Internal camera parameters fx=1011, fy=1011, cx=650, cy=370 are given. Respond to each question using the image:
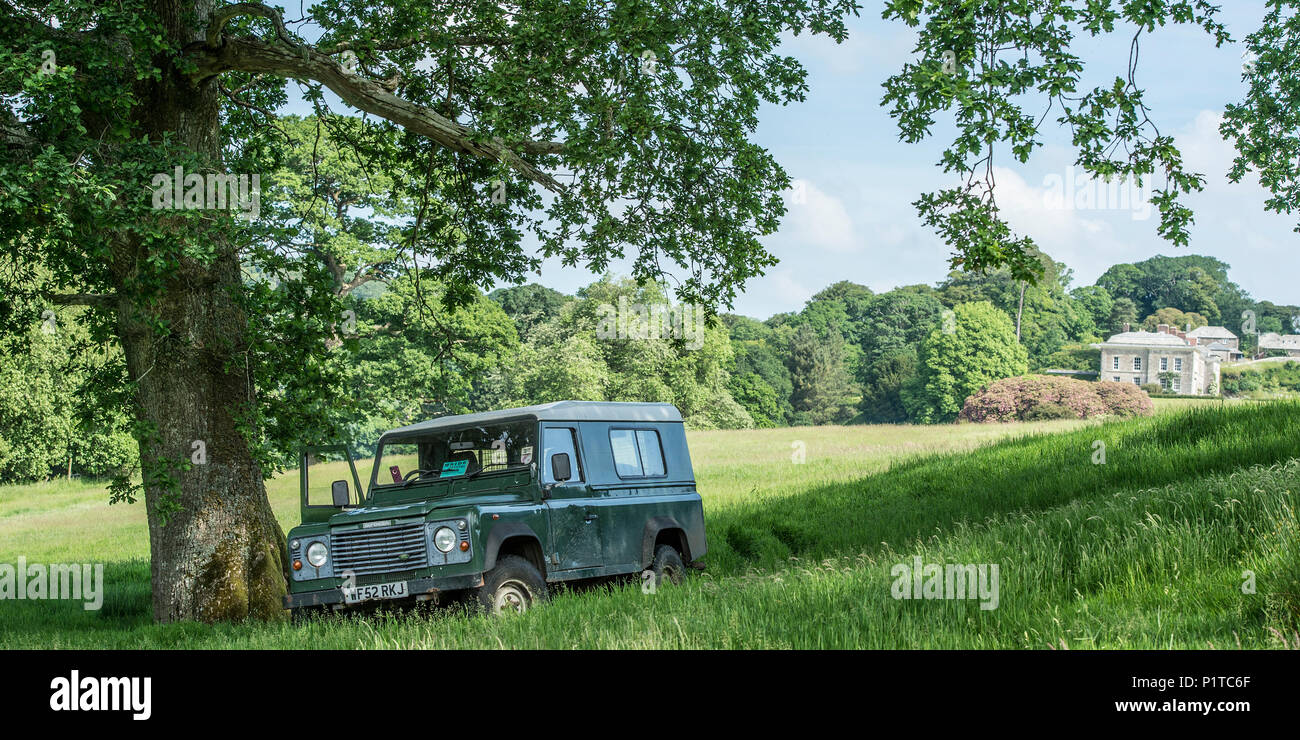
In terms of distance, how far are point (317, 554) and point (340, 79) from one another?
6587 millimetres

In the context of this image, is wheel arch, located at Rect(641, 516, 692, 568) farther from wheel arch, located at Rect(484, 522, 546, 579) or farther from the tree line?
the tree line

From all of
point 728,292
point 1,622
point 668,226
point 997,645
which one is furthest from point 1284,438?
point 1,622

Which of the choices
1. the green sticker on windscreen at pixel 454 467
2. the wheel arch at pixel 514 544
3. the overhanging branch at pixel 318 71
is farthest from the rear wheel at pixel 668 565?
the overhanging branch at pixel 318 71

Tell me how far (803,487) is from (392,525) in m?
17.0

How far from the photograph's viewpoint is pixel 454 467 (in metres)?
11.5

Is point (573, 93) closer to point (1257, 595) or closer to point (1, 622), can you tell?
point (1257, 595)

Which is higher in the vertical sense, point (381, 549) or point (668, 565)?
point (381, 549)

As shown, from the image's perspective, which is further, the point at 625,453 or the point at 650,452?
the point at 650,452

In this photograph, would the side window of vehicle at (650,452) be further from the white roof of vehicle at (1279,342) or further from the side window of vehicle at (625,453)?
the white roof of vehicle at (1279,342)

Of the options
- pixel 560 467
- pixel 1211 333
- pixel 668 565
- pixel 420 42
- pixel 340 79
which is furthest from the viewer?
pixel 1211 333

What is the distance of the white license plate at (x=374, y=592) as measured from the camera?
977 centimetres

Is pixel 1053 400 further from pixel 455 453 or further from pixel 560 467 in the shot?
pixel 560 467

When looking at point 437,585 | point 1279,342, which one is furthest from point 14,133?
point 1279,342
